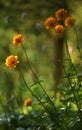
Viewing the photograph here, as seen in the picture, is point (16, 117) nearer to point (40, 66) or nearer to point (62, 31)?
point (62, 31)

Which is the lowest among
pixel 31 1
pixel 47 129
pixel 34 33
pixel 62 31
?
pixel 47 129

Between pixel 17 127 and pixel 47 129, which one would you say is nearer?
pixel 47 129

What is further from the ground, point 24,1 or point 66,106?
point 24,1

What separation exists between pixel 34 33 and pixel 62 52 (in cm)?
69

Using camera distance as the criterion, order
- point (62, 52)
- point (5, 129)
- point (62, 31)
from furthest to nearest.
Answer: point (62, 52), point (5, 129), point (62, 31)

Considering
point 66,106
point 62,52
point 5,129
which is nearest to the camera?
point 66,106

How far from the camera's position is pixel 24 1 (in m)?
8.29

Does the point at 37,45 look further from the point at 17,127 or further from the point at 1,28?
the point at 17,127

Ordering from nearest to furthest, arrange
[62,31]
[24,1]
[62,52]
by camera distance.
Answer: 1. [62,31]
2. [24,1]
3. [62,52]

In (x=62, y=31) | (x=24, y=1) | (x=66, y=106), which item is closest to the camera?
(x=62, y=31)

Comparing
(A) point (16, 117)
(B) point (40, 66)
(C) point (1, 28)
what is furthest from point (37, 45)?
(A) point (16, 117)

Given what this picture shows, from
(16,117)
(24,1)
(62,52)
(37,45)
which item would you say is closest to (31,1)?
(24,1)

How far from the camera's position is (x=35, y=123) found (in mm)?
3121

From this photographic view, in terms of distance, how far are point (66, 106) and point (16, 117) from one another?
53 centimetres
